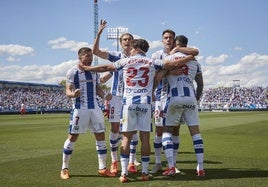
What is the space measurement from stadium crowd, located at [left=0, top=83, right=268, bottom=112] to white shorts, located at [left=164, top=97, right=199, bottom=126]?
64251 mm

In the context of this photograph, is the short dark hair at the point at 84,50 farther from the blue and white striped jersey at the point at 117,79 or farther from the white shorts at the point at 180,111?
the white shorts at the point at 180,111

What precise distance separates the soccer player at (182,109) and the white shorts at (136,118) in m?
0.54

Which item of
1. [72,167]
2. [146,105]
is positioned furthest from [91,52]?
[72,167]

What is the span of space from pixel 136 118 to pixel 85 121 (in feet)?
3.93

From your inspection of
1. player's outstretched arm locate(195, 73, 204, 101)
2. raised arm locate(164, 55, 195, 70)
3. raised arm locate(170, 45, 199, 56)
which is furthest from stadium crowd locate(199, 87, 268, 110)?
raised arm locate(164, 55, 195, 70)

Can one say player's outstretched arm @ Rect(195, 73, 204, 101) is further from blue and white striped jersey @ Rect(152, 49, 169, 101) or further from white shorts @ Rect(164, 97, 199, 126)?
blue and white striped jersey @ Rect(152, 49, 169, 101)

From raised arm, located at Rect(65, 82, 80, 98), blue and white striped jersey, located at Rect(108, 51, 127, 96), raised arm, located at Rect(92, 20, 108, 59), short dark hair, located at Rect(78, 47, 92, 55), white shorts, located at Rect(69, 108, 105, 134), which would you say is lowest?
white shorts, located at Rect(69, 108, 105, 134)

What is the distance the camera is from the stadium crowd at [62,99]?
250 ft

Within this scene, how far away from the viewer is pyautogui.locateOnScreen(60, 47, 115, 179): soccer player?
8.05 metres

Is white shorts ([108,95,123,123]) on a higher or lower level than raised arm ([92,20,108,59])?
lower

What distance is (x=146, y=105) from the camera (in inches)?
296

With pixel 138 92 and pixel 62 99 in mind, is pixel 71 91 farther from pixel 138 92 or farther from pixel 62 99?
pixel 62 99

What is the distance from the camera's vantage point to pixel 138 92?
297 inches

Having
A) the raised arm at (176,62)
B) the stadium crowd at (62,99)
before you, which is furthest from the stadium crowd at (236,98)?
the raised arm at (176,62)
